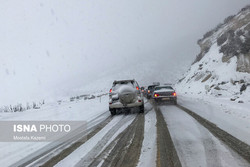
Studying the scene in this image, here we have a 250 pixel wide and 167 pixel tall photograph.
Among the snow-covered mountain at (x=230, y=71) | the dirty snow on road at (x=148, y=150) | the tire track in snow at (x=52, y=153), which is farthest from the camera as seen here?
the snow-covered mountain at (x=230, y=71)

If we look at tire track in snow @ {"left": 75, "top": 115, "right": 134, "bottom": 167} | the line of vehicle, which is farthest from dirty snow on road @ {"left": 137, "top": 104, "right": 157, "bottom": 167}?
the line of vehicle

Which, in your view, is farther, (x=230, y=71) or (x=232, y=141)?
(x=230, y=71)

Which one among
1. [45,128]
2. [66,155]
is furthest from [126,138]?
[45,128]

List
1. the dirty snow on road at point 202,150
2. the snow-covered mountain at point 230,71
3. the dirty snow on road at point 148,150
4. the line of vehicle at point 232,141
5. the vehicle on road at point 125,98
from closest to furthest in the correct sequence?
the dirty snow on road at point 202,150, the dirty snow on road at point 148,150, the line of vehicle at point 232,141, the vehicle on road at point 125,98, the snow-covered mountain at point 230,71

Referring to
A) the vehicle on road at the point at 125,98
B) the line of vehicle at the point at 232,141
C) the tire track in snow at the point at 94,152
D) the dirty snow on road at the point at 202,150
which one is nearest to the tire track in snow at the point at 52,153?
the tire track in snow at the point at 94,152

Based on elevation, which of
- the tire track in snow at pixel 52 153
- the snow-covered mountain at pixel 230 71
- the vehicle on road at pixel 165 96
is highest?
the snow-covered mountain at pixel 230 71

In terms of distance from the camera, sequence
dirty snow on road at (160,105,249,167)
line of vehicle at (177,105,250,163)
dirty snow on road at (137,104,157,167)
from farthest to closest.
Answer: line of vehicle at (177,105,250,163), dirty snow on road at (137,104,157,167), dirty snow on road at (160,105,249,167)

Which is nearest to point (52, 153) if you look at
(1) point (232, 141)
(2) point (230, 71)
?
(1) point (232, 141)

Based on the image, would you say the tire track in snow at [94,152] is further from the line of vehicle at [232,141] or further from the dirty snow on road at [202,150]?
the line of vehicle at [232,141]

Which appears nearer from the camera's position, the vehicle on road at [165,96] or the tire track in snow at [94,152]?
the tire track in snow at [94,152]

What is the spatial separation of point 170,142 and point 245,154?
187 cm

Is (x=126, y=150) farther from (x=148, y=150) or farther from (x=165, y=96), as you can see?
(x=165, y=96)

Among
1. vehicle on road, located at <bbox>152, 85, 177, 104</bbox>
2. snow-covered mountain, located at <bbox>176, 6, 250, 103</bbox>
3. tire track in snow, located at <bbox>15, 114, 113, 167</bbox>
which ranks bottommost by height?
tire track in snow, located at <bbox>15, 114, 113, 167</bbox>

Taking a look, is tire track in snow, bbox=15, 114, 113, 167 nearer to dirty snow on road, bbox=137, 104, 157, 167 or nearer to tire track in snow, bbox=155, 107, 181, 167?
dirty snow on road, bbox=137, 104, 157, 167
